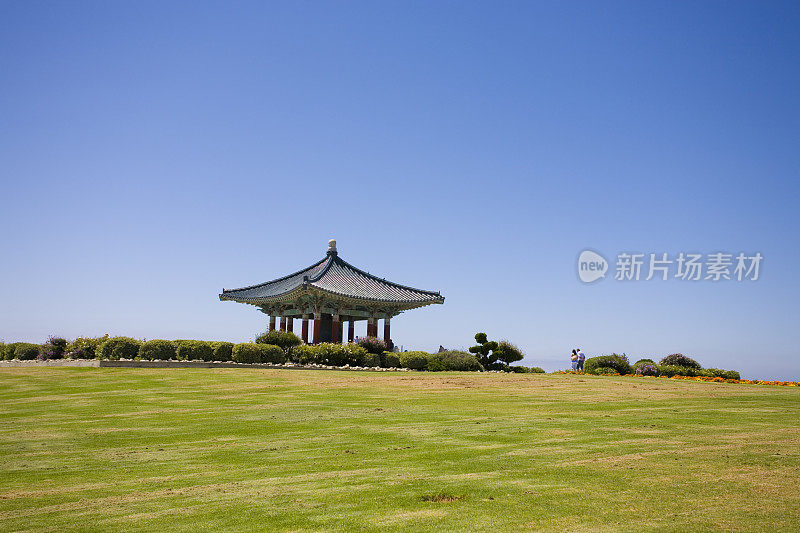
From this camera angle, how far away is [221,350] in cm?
3359

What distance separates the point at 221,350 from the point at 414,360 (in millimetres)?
10988

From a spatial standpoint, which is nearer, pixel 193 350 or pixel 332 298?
pixel 193 350

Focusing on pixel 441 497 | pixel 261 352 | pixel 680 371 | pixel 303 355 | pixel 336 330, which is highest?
pixel 336 330

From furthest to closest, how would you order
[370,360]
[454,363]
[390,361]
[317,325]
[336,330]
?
[336,330] < [317,325] < [390,361] < [370,360] < [454,363]

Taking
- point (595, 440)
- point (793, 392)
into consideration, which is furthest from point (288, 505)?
point (793, 392)

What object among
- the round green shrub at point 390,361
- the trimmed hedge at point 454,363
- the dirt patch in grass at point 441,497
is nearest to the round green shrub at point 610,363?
the trimmed hedge at point 454,363

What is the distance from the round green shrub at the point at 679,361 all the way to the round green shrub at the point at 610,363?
2315mm

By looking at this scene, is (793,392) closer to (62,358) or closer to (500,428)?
(500,428)

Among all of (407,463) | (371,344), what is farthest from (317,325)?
(407,463)

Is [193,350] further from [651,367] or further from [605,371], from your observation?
[651,367]

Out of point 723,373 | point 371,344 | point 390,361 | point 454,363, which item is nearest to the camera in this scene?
point 723,373

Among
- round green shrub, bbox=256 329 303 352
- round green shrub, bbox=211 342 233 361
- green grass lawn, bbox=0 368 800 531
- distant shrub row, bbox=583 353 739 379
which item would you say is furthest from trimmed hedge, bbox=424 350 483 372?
green grass lawn, bbox=0 368 800 531

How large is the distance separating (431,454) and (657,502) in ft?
12.7

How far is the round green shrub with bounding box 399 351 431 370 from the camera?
118 ft
